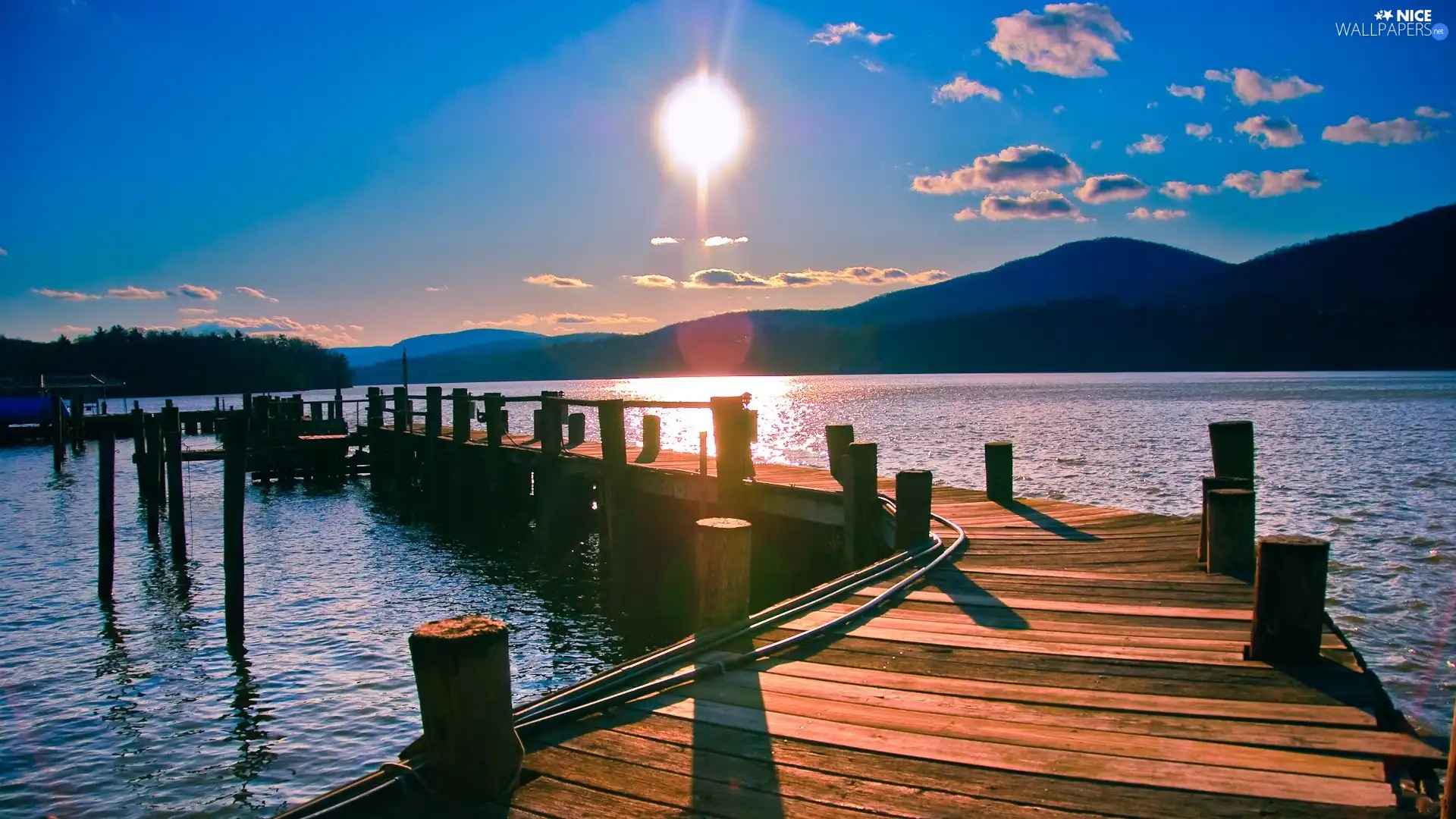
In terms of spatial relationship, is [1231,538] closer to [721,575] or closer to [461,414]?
[721,575]

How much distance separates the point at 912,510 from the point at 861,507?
60.6 inches

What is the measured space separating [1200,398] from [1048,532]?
8412 centimetres

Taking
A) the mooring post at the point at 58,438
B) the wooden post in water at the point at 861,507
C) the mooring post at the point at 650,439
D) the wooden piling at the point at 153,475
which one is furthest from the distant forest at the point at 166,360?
the wooden post in water at the point at 861,507

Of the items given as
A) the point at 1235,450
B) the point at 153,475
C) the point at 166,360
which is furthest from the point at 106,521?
the point at 166,360

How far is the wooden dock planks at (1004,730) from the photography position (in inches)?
139

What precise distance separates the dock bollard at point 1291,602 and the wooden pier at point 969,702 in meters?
0.01

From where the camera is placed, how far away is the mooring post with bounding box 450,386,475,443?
22.8m

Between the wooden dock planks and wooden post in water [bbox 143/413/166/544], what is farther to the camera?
wooden post in water [bbox 143/413/166/544]

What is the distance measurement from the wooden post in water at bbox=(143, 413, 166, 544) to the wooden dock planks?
20.6m

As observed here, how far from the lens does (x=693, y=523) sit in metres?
16.2

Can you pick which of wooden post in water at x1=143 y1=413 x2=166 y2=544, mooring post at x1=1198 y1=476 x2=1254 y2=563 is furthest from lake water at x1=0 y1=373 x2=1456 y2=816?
mooring post at x1=1198 y1=476 x2=1254 y2=563

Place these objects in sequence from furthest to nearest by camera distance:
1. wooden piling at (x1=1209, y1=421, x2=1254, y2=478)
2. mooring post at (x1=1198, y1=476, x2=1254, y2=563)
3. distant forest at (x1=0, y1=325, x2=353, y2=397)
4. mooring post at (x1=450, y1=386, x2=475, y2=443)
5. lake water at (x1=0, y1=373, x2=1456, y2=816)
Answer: distant forest at (x1=0, y1=325, x2=353, y2=397), mooring post at (x1=450, y1=386, x2=475, y2=443), wooden piling at (x1=1209, y1=421, x2=1254, y2=478), lake water at (x1=0, y1=373, x2=1456, y2=816), mooring post at (x1=1198, y1=476, x2=1254, y2=563)

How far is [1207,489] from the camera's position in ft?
Result: 25.5

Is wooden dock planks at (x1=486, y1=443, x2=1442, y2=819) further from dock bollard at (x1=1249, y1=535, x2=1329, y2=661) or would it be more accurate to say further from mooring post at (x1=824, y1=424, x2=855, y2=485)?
mooring post at (x1=824, y1=424, x2=855, y2=485)
